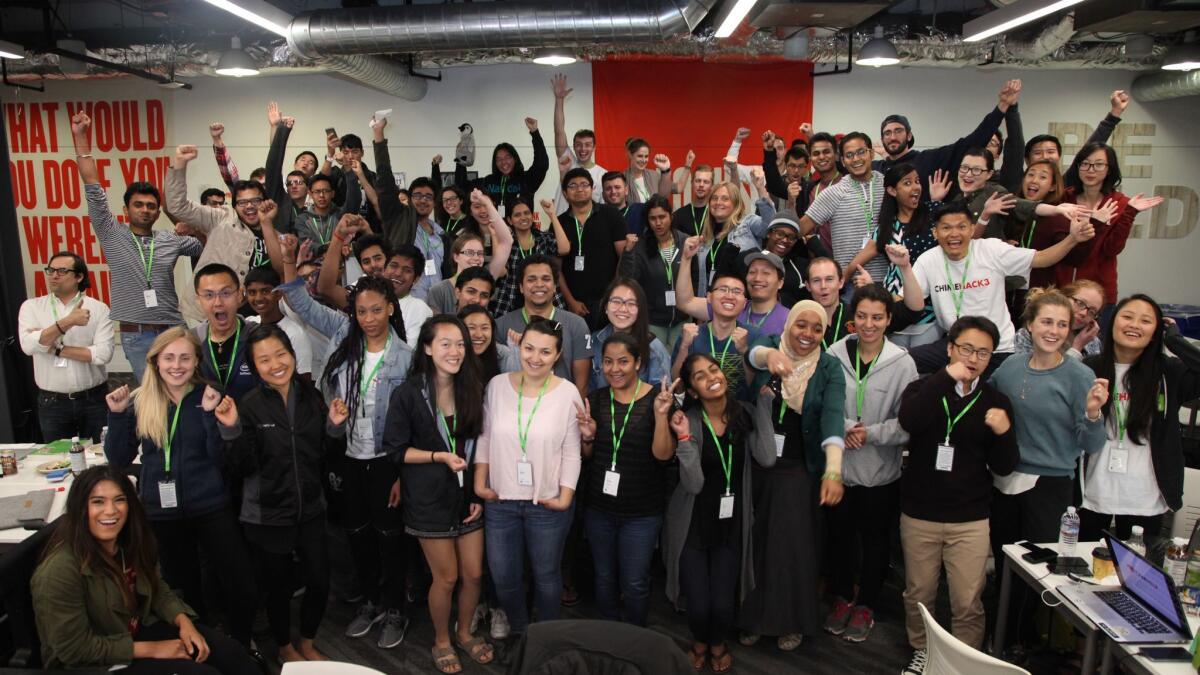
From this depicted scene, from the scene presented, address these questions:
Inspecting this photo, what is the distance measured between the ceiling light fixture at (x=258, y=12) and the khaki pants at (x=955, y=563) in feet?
16.3

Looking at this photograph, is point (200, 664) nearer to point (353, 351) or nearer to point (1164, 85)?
point (353, 351)

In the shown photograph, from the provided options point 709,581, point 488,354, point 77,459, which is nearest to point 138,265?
point 77,459

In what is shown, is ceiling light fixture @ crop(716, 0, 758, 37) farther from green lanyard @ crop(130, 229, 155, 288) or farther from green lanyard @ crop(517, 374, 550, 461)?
green lanyard @ crop(130, 229, 155, 288)

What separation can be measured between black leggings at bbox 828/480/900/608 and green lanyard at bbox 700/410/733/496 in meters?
0.68

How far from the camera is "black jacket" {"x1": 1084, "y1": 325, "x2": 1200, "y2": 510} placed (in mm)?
2990

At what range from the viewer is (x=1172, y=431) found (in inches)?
118

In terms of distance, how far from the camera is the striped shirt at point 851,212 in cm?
441

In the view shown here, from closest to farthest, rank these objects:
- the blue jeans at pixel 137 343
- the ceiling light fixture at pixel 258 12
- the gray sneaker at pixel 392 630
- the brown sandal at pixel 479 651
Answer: the brown sandal at pixel 479 651 < the gray sneaker at pixel 392 630 < the blue jeans at pixel 137 343 < the ceiling light fixture at pixel 258 12

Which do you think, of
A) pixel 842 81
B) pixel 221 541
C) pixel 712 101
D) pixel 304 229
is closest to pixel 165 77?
pixel 304 229

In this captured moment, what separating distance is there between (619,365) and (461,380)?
656 millimetres

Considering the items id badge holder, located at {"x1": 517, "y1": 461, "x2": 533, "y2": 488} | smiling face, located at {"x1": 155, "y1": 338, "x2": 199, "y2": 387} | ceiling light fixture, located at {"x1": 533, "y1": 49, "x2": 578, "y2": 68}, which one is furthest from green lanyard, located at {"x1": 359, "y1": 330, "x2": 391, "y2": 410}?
ceiling light fixture, located at {"x1": 533, "y1": 49, "x2": 578, "y2": 68}

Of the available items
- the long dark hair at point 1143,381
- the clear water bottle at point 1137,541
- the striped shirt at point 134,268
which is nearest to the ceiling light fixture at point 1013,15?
the long dark hair at point 1143,381

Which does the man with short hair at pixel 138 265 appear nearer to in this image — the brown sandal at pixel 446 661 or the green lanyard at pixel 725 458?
the brown sandal at pixel 446 661

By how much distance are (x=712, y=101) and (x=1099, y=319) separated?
560 cm
